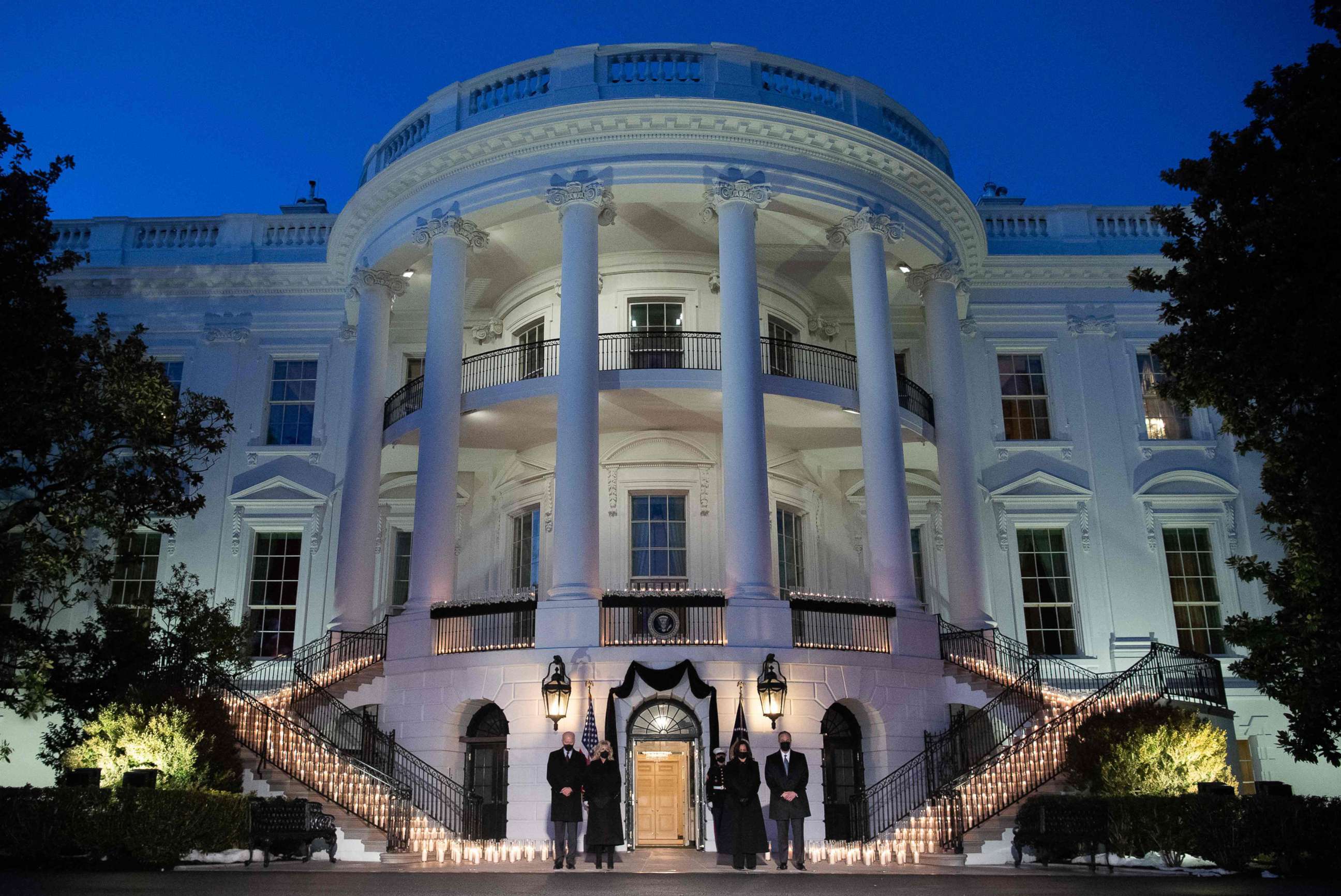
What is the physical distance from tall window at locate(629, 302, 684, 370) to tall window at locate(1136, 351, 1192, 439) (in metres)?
11.1

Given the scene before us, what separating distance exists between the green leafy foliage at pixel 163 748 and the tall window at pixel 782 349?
39.4ft

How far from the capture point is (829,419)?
74.0ft

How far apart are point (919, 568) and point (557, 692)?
11.4m

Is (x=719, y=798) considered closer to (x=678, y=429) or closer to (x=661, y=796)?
(x=661, y=796)

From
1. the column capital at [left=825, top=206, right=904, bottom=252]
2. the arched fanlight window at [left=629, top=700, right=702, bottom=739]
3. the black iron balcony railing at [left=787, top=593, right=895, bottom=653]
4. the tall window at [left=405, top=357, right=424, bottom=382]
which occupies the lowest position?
the arched fanlight window at [left=629, top=700, right=702, bottom=739]

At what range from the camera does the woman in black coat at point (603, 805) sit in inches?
558

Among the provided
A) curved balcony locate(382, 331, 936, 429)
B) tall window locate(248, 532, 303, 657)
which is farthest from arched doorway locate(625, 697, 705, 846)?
tall window locate(248, 532, 303, 657)

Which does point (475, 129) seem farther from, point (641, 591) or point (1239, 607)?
point (1239, 607)

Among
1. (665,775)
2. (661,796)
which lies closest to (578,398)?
(665,775)

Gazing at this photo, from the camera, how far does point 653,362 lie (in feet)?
74.0

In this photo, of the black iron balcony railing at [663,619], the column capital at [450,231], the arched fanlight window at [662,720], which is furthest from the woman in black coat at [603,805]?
the column capital at [450,231]

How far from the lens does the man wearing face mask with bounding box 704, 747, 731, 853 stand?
1482cm

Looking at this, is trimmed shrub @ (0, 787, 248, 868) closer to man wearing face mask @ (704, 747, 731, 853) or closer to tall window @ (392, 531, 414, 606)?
man wearing face mask @ (704, 747, 731, 853)

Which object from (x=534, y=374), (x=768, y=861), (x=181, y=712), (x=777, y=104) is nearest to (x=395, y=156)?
(x=534, y=374)
